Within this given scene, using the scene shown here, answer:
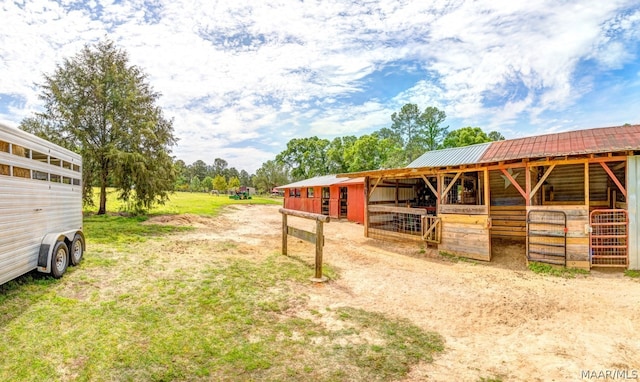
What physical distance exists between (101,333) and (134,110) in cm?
1594

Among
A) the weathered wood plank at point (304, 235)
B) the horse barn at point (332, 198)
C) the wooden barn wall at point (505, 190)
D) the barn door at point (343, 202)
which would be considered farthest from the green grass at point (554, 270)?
the barn door at point (343, 202)

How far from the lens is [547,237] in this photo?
791cm

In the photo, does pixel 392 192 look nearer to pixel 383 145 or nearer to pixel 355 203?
pixel 355 203

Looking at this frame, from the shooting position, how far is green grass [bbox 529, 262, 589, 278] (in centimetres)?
728

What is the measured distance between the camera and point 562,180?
1145 cm

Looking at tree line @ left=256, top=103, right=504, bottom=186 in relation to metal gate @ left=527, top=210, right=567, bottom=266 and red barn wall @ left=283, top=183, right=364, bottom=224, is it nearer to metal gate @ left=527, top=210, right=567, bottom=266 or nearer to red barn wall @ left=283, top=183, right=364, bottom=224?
red barn wall @ left=283, top=183, right=364, bottom=224

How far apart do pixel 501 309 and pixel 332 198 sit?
16704mm

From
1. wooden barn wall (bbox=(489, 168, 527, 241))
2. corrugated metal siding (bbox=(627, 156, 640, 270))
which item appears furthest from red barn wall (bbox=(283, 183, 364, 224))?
corrugated metal siding (bbox=(627, 156, 640, 270))

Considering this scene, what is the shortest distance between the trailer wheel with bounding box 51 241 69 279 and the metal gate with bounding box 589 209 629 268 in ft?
39.0

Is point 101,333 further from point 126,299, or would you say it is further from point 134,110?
point 134,110

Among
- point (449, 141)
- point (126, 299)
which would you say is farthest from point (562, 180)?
point (449, 141)

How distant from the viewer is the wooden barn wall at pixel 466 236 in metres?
8.98

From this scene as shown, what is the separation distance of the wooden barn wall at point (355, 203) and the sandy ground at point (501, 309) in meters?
8.69

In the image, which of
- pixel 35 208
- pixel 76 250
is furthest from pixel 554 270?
pixel 76 250
